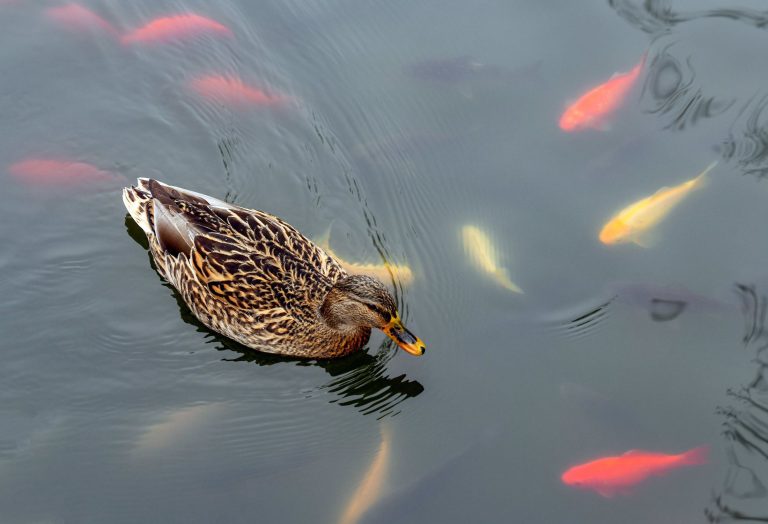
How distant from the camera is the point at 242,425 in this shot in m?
6.86

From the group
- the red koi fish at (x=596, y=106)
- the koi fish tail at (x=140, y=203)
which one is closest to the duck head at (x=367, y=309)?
the koi fish tail at (x=140, y=203)

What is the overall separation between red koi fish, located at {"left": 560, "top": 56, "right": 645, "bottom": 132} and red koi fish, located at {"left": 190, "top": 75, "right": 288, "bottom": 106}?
9.00 feet

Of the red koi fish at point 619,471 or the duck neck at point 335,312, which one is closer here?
the red koi fish at point 619,471

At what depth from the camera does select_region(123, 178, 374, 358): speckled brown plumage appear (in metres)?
7.24

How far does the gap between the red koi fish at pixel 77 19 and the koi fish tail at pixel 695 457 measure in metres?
6.89

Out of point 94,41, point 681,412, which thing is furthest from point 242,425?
point 94,41

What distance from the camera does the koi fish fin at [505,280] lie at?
7.73 m

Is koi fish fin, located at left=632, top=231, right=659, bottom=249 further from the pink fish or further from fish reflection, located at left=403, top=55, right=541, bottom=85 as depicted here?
the pink fish

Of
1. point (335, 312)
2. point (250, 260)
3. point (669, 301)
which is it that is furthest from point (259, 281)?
point (669, 301)

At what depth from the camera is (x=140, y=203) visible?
7.85 m

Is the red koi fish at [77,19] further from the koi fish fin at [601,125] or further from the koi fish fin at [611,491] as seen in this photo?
the koi fish fin at [611,491]

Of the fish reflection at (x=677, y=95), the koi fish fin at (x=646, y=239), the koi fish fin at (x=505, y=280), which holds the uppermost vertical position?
the fish reflection at (x=677, y=95)

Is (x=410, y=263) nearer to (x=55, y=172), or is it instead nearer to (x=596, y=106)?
(x=596, y=106)

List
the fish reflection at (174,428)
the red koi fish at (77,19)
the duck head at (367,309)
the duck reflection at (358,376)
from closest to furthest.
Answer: the fish reflection at (174,428), the duck head at (367,309), the duck reflection at (358,376), the red koi fish at (77,19)
